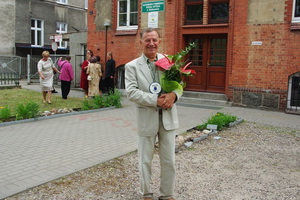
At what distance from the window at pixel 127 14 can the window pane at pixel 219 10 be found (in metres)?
4.03

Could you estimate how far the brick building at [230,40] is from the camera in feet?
36.9

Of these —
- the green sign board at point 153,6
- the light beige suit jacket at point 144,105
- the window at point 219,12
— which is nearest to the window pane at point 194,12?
the window at point 219,12

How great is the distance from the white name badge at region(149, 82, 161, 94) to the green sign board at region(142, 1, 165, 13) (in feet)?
36.1

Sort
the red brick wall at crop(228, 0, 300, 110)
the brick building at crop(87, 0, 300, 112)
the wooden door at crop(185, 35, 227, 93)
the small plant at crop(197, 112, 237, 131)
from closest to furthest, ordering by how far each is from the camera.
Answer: the small plant at crop(197, 112, 237, 131) < the red brick wall at crop(228, 0, 300, 110) < the brick building at crop(87, 0, 300, 112) < the wooden door at crop(185, 35, 227, 93)

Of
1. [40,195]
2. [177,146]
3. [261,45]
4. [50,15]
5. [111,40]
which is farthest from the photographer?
[50,15]

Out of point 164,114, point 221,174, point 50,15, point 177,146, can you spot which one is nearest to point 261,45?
point 177,146

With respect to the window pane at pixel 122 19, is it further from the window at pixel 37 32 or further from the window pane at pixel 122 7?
the window at pixel 37 32

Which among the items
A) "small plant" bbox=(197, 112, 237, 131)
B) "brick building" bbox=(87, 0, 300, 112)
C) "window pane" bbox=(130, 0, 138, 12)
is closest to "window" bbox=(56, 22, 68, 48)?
"brick building" bbox=(87, 0, 300, 112)

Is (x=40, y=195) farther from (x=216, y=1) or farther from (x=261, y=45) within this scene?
(x=216, y=1)

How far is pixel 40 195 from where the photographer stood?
401cm

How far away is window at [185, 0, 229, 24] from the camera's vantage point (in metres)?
12.8

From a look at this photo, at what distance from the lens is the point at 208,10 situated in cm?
1298

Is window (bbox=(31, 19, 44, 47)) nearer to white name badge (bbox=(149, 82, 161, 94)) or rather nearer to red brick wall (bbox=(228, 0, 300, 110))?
red brick wall (bbox=(228, 0, 300, 110))

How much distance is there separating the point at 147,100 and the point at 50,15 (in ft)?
95.5
